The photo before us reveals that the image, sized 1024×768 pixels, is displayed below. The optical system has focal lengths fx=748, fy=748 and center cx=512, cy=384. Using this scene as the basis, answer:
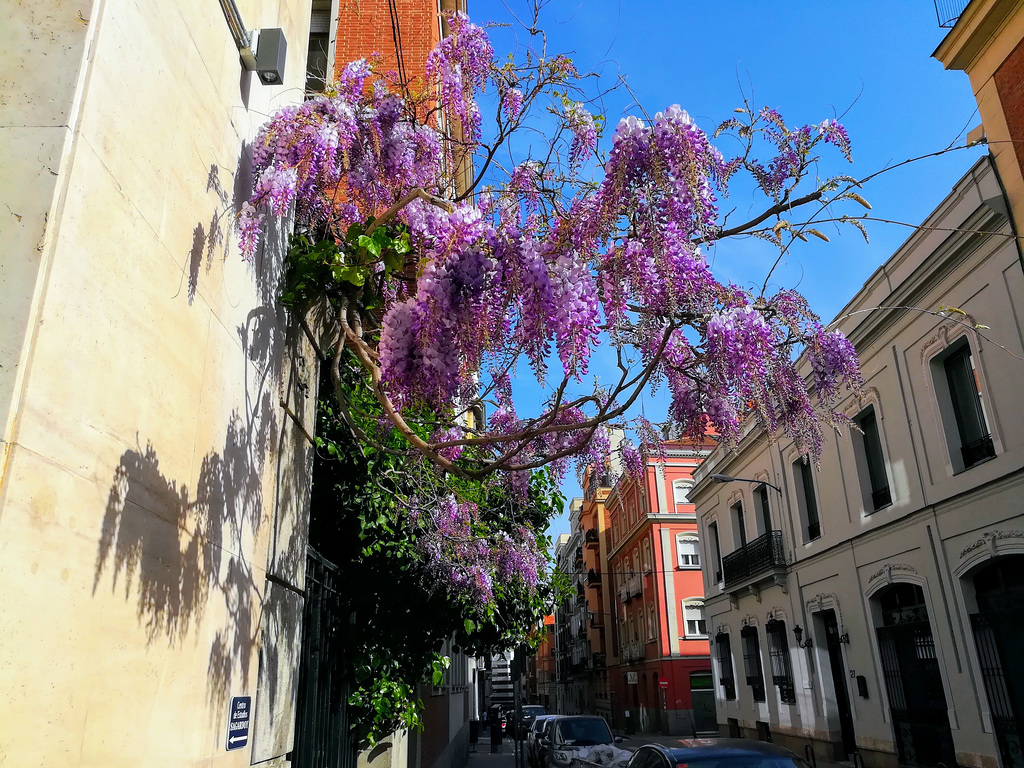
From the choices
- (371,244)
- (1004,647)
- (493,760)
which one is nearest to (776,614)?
(1004,647)

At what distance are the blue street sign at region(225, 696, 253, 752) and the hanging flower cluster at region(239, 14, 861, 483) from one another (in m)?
1.71

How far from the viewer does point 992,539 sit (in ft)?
40.4

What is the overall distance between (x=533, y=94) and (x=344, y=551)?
4940mm

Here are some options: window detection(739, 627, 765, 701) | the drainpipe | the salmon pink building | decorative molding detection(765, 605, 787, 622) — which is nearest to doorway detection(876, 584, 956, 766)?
decorative molding detection(765, 605, 787, 622)

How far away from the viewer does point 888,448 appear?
15.8 meters

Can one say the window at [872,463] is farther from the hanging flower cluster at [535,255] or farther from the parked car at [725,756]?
the hanging flower cluster at [535,255]

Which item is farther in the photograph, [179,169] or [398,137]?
[398,137]

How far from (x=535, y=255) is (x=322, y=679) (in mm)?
4606

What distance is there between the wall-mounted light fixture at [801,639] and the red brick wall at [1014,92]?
13.0m

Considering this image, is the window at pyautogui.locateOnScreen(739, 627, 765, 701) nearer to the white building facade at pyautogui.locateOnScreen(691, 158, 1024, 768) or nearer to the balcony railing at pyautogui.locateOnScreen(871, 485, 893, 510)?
the white building facade at pyautogui.locateOnScreen(691, 158, 1024, 768)

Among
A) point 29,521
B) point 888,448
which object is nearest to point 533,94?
point 29,521

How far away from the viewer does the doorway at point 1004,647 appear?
38.2 ft

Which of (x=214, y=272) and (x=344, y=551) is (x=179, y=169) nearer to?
(x=214, y=272)

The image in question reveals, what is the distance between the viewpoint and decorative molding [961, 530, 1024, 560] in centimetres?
1176
